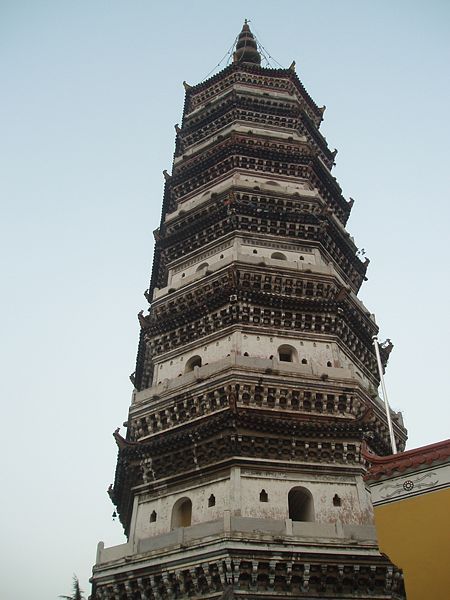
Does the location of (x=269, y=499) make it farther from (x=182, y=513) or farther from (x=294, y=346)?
(x=294, y=346)

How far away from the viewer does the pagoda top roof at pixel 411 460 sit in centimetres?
1195

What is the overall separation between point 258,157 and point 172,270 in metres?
6.41

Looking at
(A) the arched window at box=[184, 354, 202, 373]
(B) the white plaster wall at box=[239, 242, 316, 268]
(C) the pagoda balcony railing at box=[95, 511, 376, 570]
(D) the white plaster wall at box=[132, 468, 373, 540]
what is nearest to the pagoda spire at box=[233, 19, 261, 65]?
(B) the white plaster wall at box=[239, 242, 316, 268]

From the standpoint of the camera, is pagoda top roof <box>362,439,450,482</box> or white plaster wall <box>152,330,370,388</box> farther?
white plaster wall <box>152,330,370,388</box>

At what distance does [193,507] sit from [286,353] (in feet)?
19.8

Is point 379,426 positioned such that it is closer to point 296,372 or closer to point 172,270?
point 296,372

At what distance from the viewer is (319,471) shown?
18.1m

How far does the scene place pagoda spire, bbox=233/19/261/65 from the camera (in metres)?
39.7

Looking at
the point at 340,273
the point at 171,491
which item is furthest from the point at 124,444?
the point at 340,273

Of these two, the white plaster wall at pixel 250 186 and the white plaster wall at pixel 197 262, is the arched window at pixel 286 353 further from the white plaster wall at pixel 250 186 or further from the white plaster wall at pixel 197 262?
the white plaster wall at pixel 250 186

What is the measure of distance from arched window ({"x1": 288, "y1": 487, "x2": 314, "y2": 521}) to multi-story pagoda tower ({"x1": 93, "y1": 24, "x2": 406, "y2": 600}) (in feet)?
0.17

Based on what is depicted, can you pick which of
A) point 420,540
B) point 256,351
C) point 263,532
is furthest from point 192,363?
point 420,540

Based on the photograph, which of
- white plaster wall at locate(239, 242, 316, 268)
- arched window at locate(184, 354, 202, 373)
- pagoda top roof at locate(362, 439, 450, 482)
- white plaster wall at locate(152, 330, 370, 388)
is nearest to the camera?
pagoda top roof at locate(362, 439, 450, 482)

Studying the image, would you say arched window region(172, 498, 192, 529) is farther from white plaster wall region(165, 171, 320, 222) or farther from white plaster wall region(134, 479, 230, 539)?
white plaster wall region(165, 171, 320, 222)
